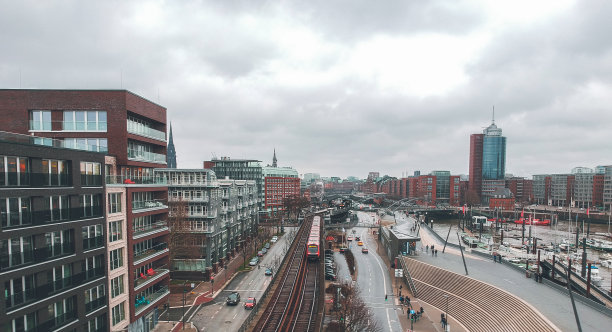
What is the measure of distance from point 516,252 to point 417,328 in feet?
167

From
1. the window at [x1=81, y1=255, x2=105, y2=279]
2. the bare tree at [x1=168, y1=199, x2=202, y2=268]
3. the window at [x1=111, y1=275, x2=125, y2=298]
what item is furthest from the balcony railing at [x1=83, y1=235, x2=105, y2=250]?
the bare tree at [x1=168, y1=199, x2=202, y2=268]

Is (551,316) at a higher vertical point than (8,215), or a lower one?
lower

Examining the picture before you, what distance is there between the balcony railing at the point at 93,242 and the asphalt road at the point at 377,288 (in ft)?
97.2

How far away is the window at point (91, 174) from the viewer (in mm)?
23859

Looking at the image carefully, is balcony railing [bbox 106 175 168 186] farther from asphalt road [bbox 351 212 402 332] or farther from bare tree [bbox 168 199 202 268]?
asphalt road [bbox 351 212 402 332]

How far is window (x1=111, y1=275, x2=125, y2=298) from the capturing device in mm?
27375

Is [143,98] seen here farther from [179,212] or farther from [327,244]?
[327,244]

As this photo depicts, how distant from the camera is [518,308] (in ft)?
102

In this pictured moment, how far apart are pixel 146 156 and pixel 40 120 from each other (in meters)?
9.68

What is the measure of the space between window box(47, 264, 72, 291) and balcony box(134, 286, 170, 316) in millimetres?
10219

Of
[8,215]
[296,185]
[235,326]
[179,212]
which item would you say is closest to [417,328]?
[235,326]

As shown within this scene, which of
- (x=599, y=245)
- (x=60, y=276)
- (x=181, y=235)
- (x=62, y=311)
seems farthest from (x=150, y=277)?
(x=599, y=245)

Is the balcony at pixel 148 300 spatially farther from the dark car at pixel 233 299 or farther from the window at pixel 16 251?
the window at pixel 16 251

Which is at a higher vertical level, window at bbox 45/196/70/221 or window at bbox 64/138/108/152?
window at bbox 64/138/108/152
